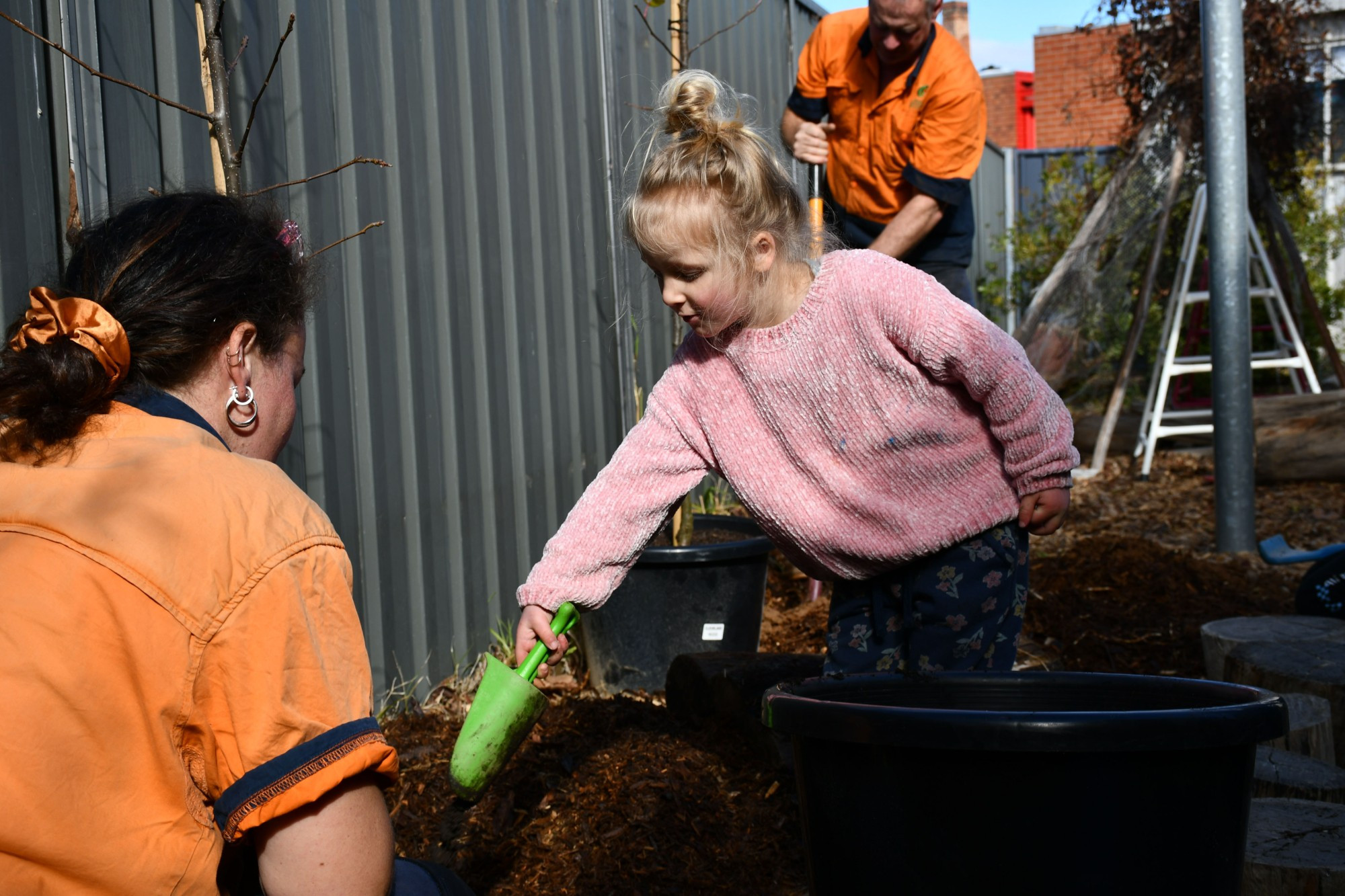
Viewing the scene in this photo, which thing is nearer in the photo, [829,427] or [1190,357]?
[829,427]

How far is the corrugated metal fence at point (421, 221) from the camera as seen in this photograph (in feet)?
7.55

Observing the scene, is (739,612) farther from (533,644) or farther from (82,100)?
(82,100)

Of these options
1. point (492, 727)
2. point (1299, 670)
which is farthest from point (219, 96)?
point (1299, 670)

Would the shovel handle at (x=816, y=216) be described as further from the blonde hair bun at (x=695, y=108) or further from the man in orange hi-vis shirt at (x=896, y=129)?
the blonde hair bun at (x=695, y=108)

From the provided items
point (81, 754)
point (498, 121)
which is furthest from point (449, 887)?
point (498, 121)

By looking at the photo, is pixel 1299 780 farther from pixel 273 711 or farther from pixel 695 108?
pixel 273 711

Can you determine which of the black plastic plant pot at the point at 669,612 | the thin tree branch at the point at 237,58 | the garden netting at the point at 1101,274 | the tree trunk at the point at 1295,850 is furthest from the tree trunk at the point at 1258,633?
the garden netting at the point at 1101,274

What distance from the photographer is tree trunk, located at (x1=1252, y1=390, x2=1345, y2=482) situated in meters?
7.05

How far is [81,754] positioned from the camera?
1111 millimetres

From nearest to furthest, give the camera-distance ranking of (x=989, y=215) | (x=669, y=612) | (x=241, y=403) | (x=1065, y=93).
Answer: (x=241, y=403) → (x=669, y=612) → (x=989, y=215) → (x=1065, y=93)

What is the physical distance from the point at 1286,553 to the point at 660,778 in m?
2.67

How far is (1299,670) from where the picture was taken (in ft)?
9.64

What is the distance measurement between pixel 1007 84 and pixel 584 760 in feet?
92.9

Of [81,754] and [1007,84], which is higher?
[1007,84]
